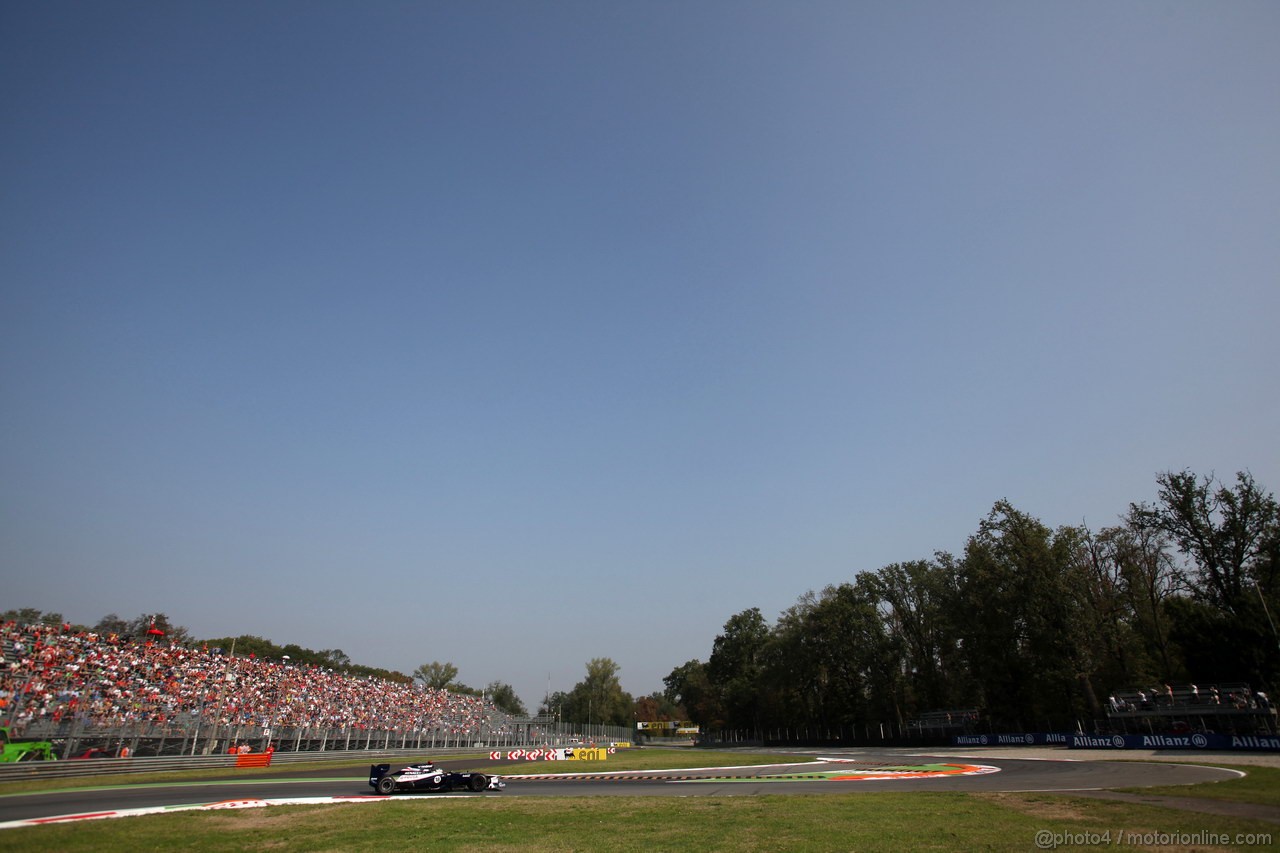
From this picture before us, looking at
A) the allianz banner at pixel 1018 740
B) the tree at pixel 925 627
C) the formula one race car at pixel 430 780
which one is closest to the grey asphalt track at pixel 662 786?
the formula one race car at pixel 430 780

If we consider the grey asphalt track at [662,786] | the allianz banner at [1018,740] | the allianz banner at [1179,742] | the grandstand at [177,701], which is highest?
the grandstand at [177,701]

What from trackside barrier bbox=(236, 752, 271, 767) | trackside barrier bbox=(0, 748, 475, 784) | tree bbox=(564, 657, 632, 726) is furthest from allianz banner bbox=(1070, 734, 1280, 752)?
tree bbox=(564, 657, 632, 726)

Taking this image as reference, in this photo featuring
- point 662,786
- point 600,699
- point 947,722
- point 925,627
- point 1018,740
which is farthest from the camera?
point 600,699

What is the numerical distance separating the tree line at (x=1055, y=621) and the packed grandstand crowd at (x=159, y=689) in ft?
178

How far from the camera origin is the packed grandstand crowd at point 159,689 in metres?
35.8

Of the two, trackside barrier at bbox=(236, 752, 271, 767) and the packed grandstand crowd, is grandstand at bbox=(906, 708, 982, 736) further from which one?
trackside barrier at bbox=(236, 752, 271, 767)

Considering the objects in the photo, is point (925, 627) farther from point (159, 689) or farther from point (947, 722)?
point (159, 689)

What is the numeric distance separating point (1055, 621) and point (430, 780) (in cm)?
5361

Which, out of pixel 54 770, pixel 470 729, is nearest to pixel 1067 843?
pixel 54 770

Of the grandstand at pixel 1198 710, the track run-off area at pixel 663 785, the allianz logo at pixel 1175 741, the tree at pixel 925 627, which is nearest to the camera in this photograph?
the track run-off area at pixel 663 785

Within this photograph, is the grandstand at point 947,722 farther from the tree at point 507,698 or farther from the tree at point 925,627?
the tree at point 507,698

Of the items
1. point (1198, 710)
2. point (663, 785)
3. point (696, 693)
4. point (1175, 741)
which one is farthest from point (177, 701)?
point (696, 693)

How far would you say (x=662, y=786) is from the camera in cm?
2866

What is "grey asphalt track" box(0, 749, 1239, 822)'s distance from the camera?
74.4 feet
